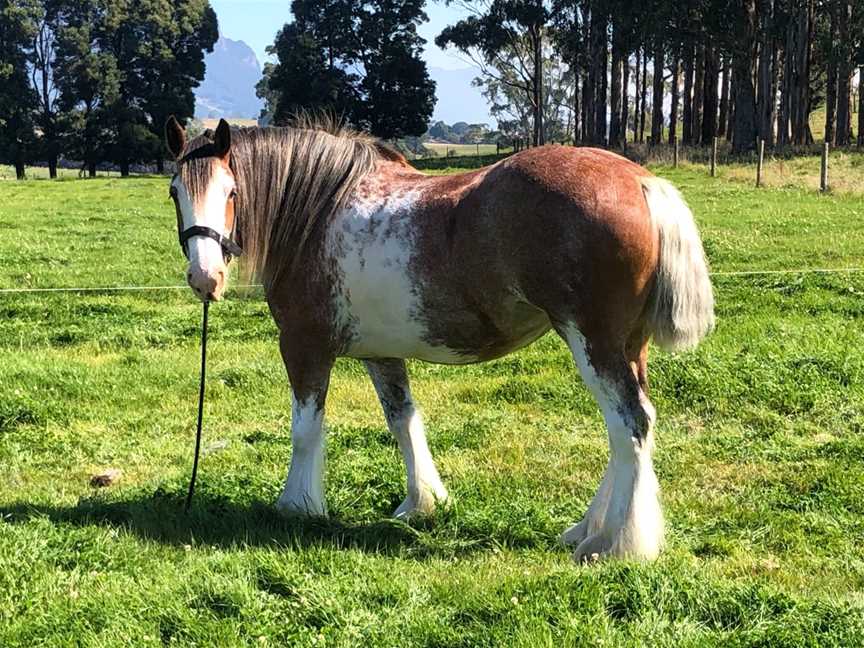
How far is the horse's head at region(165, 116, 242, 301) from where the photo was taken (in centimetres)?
409

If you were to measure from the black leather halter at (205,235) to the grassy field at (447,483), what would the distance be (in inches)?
59.3

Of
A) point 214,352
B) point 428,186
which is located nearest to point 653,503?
point 428,186

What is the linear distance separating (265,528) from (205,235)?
5.34 feet

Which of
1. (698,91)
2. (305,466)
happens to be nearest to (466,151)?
(698,91)

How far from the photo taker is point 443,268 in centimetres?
421

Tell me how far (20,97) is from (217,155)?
5845 cm

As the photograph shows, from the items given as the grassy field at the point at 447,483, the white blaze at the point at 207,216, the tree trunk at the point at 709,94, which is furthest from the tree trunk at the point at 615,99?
the white blaze at the point at 207,216

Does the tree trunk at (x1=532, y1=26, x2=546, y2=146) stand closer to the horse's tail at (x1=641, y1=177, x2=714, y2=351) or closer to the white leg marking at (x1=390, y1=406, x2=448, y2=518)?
the white leg marking at (x1=390, y1=406, x2=448, y2=518)

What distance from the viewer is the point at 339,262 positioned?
14.6 feet

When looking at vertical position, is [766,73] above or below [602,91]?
below

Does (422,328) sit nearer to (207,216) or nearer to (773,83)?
(207,216)

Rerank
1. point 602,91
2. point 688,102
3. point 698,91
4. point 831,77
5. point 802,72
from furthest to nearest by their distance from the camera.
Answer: point 602,91 → point 688,102 → point 698,91 → point 831,77 → point 802,72

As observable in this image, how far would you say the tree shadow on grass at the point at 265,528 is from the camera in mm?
4422

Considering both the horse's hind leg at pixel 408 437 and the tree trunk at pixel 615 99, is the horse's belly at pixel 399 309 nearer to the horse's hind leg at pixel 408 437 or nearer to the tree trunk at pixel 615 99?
the horse's hind leg at pixel 408 437
